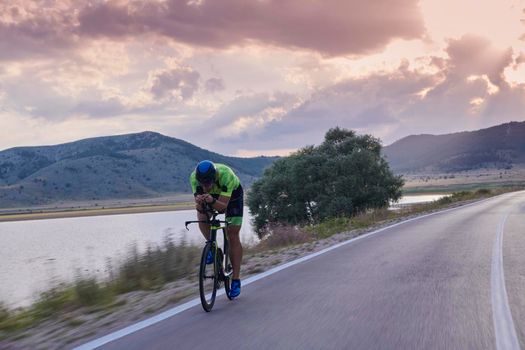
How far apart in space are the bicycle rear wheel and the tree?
37.4 m

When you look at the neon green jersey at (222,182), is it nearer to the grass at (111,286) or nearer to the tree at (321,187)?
the grass at (111,286)

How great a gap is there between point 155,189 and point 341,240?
140661 millimetres

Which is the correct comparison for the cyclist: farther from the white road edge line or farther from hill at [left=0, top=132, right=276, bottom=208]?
hill at [left=0, top=132, right=276, bottom=208]

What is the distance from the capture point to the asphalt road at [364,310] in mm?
5367

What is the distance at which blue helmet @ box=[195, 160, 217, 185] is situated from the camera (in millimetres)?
6684

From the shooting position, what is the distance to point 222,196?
6.90m

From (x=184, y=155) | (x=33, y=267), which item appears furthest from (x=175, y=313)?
(x=184, y=155)

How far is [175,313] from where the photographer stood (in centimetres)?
682

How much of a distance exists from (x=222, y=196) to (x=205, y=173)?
0.40 m

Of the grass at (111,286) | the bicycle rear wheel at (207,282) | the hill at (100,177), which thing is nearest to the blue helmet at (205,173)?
the bicycle rear wheel at (207,282)

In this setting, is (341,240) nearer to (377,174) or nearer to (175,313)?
(175,313)

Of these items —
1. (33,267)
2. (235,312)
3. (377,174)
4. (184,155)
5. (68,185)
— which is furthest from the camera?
(184,155)

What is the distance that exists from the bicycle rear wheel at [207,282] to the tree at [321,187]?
37.4 meters

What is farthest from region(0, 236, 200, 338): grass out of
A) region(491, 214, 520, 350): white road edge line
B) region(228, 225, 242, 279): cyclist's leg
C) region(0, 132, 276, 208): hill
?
region(0, 132, 276, 208): hill
